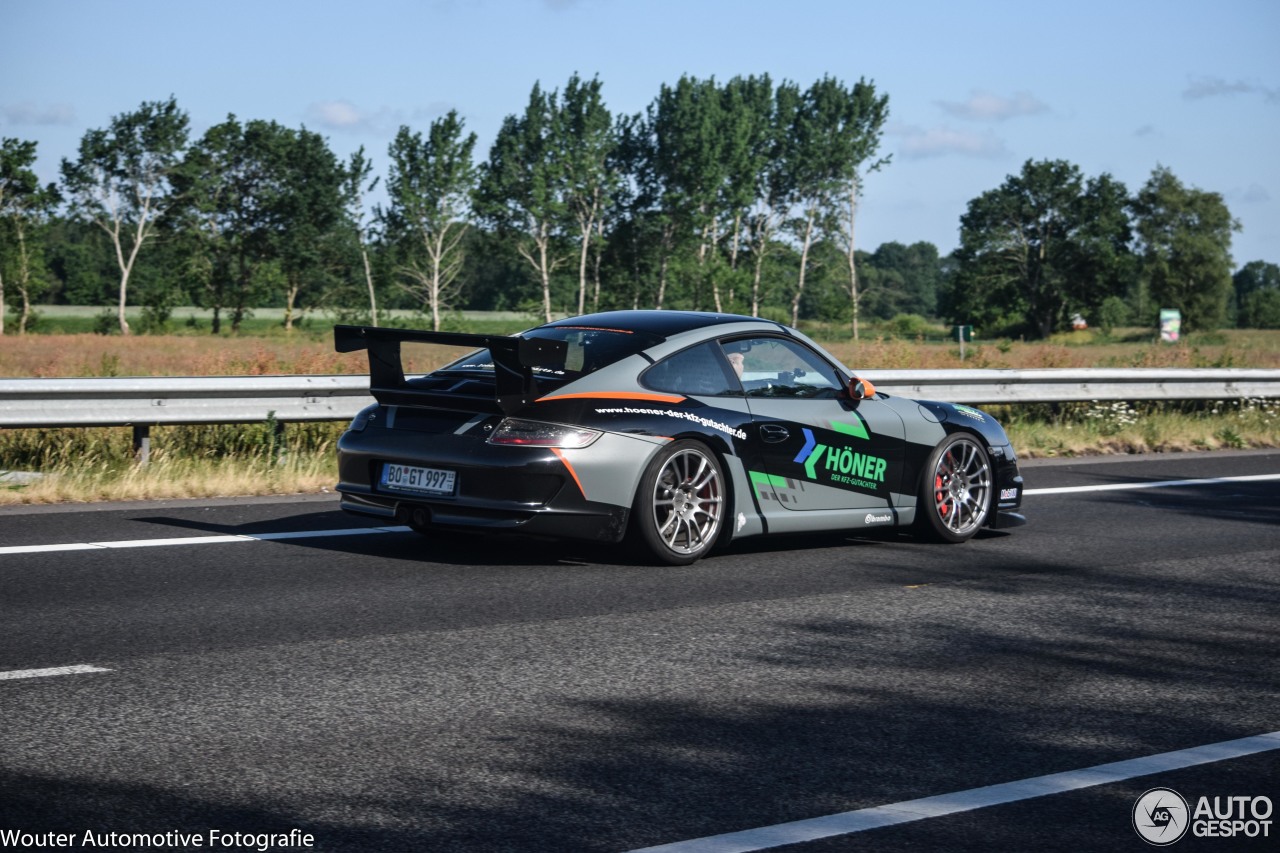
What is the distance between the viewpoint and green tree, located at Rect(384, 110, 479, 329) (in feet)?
265

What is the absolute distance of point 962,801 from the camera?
385 centimetres

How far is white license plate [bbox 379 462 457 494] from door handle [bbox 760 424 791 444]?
5.91 ft

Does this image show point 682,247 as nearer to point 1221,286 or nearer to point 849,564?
point 1221,286

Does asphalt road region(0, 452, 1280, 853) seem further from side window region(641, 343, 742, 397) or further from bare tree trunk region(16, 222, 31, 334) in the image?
bare tree trunk region(16, 222, 31, 334)

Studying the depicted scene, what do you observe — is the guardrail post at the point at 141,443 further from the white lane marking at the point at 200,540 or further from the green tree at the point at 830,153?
the green tree at the point at 830,153

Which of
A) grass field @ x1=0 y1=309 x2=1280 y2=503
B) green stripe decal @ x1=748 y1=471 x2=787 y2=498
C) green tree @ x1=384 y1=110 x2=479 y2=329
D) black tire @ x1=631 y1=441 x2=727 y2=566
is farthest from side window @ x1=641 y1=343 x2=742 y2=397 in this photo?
green tree @ x1=384 y1=110 x2=479 y2=329

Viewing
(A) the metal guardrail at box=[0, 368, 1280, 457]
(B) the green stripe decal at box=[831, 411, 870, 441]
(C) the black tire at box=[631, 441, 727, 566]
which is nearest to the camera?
(C) the black tire at box=[631, 441, 727, 566]

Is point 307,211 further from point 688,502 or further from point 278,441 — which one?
point 688,502

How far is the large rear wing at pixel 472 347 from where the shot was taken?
715 cm

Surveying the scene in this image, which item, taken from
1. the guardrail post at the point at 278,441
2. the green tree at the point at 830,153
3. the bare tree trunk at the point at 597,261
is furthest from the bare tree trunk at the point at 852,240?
the guardrail post at the point at 278,441

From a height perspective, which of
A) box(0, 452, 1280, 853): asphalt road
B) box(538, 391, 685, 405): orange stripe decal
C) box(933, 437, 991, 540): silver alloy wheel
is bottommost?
box(0, 452, 1280, 853): asphalt road

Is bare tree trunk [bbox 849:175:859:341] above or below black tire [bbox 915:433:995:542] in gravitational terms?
above

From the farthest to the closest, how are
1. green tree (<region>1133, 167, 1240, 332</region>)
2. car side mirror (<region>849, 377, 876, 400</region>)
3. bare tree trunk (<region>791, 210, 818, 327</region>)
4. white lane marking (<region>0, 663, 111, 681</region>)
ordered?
green tree (<region>1133, 167, 1240, 332</region>) < bare tree trunk (<region>791, 210, 818, 327</region>) < car side mirror (<region>849, 377, 876, 400</region>) < white lane marking (<region>0, 663, 111, 681</region>)

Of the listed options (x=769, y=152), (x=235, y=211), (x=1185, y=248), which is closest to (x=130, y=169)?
(x=235, y=211)
